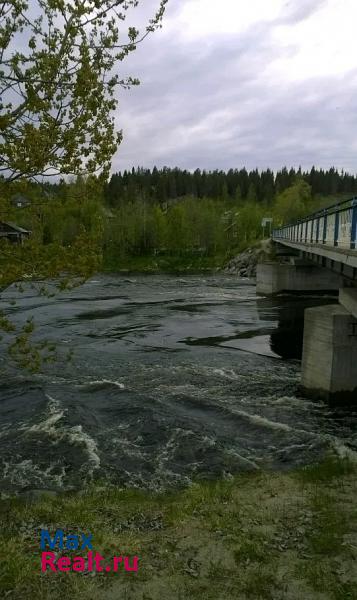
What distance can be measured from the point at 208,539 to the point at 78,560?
2.06 metres

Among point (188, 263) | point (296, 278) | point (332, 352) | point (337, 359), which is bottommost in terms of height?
point (337, 359)

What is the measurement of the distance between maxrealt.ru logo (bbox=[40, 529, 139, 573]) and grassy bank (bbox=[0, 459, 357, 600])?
4.5 inches

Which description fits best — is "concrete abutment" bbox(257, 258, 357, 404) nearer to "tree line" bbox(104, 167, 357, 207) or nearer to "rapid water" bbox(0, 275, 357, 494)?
"rapid water" bbox(0, 275, 357, 494)

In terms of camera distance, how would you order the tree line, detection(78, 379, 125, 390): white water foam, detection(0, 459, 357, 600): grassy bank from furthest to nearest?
the tree line, detection(78, 379, 125, 390): white water foam, detection(0, 459, 357, 600): grassy bank

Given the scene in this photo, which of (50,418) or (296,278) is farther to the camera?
(296,278)

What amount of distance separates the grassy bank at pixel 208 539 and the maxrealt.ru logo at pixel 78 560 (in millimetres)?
114

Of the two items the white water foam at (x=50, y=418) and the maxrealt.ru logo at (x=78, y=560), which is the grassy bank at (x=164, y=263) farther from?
the maxrealt.ru logo at (x=78, y=560)

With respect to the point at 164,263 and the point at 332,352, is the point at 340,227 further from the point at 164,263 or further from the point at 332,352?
the point at 164,263

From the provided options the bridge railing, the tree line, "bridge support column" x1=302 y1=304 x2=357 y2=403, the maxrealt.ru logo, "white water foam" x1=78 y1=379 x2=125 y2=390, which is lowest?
"white water foam" x1=78 y1=379 x2=125 y2=390

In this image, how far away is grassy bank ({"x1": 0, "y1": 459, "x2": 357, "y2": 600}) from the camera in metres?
5.89

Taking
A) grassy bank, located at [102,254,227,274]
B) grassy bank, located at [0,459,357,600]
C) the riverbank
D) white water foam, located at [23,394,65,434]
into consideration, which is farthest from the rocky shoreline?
grassy bank, located at [0,459,357,600]

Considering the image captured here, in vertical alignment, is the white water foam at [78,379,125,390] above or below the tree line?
below

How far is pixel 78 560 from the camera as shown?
6.52 meters

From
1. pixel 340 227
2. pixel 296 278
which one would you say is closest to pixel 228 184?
pixel 296 278
